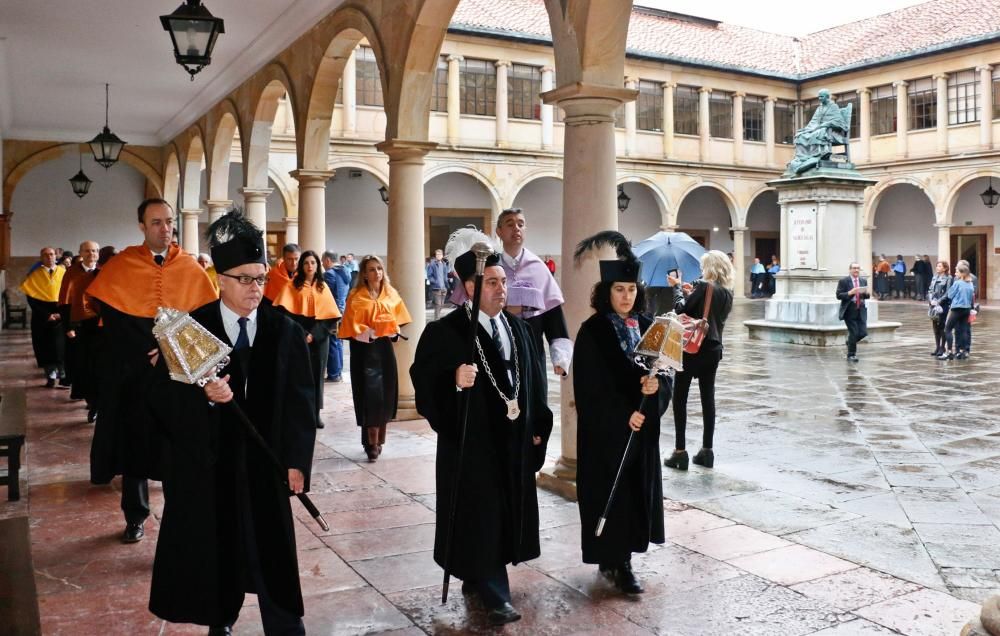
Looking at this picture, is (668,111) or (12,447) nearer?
(12,447)

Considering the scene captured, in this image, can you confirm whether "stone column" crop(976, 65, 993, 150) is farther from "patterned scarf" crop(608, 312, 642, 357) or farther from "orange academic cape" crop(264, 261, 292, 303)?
"patterned scarf" crop(608, 312, 642, 357)

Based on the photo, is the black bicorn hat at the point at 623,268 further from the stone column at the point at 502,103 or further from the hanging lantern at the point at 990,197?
the hanging lantern at the point at 990,197

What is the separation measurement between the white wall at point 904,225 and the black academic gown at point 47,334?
28571 millimetres

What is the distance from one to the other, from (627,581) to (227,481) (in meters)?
1.83

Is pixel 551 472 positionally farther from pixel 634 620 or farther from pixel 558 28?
pixel 558 28

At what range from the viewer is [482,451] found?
3.85 m

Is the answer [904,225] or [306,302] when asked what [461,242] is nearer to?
[306,302]

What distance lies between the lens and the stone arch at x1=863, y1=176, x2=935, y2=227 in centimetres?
2915

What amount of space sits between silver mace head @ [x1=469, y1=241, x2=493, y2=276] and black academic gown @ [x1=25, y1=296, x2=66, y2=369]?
29.0 feet

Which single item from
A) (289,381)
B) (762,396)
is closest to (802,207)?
(762,396)

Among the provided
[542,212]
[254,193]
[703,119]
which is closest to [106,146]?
[254,193]

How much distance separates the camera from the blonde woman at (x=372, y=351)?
6.73 m

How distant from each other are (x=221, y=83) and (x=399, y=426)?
7.50 m

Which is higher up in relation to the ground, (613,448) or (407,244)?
(407,244)
